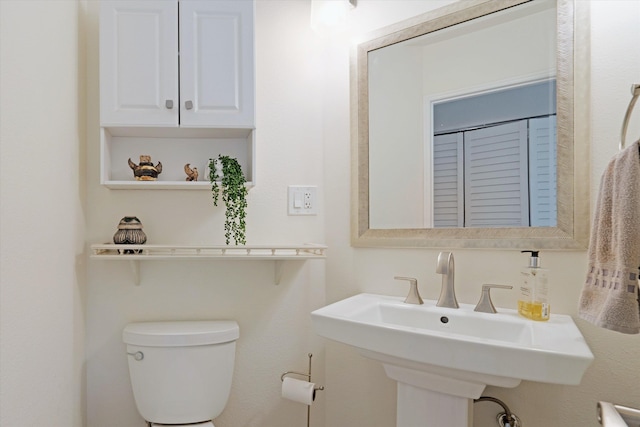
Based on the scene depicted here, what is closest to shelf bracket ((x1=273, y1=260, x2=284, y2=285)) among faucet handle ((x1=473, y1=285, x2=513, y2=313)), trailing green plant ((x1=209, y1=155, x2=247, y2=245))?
trailing green plant ((x1=209, y1=155, x2=247, y2=245))

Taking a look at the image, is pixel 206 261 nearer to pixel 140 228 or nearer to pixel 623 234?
pixel 140 228

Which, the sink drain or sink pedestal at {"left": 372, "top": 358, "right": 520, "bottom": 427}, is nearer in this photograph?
sink pedestal at {"left": 372, "top": 358, "right": 520, "bottom": 427}

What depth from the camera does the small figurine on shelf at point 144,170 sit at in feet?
4.92

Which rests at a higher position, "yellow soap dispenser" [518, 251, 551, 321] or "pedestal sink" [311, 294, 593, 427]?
"yellow soap dispenser" [518, 251, 551, 321]

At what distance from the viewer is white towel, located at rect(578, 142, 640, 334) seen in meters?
0.80

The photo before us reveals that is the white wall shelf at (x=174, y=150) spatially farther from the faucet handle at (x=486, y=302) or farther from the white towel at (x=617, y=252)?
the white towel at (x=617, y=252)

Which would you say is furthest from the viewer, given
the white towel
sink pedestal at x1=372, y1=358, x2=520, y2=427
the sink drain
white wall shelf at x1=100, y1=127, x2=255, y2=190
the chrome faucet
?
white wall shelf at x1=100, y1=127, x2=255, y2=190

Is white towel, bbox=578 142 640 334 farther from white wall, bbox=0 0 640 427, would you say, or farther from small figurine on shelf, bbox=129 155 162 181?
small figurine on shelf, bbox=129 155 162 181

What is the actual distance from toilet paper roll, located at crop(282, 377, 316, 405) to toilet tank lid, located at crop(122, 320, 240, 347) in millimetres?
275

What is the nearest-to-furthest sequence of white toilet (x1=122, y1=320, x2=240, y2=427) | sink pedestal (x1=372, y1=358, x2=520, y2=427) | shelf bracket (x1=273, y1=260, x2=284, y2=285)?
sink pedestal (x1=372, y1=358, x2=520, y2=427) → white toilet (x1=122, y1=320, x2=240, y2=427) → shelf bracket (x1=273, y1=260, x2=284, y2=285)

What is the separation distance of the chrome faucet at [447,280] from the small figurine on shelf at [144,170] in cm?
109

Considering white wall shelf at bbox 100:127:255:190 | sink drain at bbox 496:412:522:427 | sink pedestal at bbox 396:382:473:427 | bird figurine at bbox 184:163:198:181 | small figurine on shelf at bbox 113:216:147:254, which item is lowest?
sink drain at bbox 496:412:522:427

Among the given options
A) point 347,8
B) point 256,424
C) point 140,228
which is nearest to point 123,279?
point 140,228

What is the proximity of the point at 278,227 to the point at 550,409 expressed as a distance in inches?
44.6
